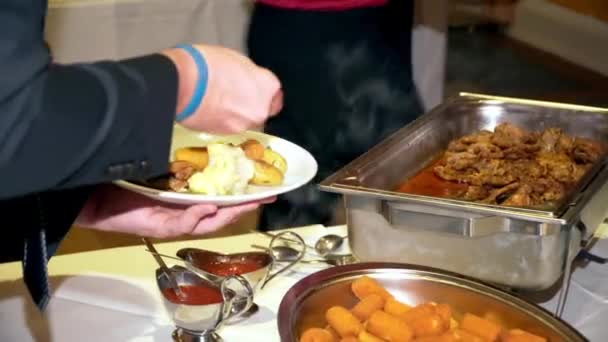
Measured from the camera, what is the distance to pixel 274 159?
1.23m

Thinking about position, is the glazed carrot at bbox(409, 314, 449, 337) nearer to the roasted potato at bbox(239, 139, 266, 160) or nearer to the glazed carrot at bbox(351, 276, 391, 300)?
the glazed carrot at bbox(351, 276, 391, 300)

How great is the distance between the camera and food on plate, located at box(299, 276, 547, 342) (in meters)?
1.00

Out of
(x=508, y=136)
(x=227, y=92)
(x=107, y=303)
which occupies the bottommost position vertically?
(x=107, y=303)

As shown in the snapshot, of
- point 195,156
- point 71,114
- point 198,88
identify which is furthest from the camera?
point 195,156

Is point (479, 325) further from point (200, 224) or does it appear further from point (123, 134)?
point (123, 134)

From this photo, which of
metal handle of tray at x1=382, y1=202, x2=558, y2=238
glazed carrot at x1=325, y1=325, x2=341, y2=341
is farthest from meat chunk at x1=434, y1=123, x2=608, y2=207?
glazed carrot at x1=325, y1=325, x2=341, y2=341

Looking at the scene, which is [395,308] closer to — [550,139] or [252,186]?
[252,186]

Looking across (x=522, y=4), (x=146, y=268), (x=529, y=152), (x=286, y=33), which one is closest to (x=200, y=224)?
(x=146, y=268)

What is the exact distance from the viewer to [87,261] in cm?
129

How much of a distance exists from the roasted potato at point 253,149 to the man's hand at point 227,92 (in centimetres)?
26

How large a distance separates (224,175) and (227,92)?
0.21 m

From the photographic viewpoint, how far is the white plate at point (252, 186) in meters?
1.07

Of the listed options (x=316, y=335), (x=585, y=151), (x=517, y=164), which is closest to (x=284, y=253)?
(x=316, y=335)

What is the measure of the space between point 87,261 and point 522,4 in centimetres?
388
